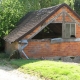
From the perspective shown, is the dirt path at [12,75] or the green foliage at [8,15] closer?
the dirt path at [12,75]

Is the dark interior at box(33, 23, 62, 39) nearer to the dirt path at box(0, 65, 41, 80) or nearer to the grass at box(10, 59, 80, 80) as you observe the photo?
the grass at box(10, 59, 80, 80)

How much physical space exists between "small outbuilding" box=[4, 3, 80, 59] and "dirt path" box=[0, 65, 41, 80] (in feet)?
14.2

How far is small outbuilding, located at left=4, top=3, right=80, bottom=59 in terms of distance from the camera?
68.9 feet

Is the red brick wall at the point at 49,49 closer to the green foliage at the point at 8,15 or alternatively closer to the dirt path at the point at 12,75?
the dirt path at the point at 12,75

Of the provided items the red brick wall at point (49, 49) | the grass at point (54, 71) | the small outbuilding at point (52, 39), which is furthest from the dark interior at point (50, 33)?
A: the grass at point (54, 71)

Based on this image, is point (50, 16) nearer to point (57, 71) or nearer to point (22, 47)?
point (22, 47)

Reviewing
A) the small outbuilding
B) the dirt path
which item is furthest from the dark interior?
the dirt path

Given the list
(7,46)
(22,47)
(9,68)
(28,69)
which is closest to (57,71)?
(28,69)

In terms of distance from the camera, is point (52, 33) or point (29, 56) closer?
point (29, 56)

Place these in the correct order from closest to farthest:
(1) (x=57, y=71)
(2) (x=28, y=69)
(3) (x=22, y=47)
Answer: (1) (x=57, y=71)
(2) (x=28, y=69)
(3) (x=22, y=47)

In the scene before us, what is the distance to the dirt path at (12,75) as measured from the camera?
46.3 ft

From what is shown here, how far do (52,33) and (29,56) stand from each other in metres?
6.75

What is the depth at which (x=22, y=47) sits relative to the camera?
821 inches

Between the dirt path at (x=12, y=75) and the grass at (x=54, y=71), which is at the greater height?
the grass at (x=54, y=71)
